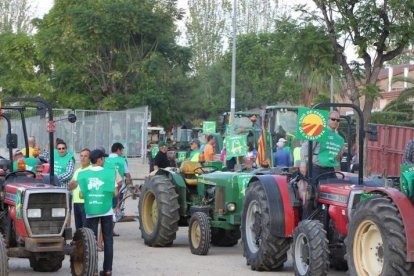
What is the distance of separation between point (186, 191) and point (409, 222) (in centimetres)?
669

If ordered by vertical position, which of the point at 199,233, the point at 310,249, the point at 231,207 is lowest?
the point at 199,233

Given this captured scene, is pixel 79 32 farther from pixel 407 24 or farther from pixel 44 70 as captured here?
pixel 407 24

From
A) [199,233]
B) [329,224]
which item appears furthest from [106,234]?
[199,233]

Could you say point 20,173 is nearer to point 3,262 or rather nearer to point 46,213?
point 46,213

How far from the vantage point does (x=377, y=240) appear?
945 centimetres

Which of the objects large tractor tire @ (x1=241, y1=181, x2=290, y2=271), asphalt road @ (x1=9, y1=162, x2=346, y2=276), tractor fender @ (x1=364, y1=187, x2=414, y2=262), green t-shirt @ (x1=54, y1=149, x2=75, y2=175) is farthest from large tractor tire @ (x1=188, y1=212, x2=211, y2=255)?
tractor fender @ (x1=364, y1=187, x2=414, y2=262)

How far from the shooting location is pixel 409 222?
893 cm

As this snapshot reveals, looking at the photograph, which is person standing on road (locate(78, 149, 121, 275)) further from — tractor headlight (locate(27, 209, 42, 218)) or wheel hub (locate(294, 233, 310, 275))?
wheel hub (locate(294, 233, 310, 275))

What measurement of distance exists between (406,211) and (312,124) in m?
2.37

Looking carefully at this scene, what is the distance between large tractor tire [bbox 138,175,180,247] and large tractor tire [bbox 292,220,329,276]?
154 inches

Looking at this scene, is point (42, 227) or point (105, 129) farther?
point (105, 129)

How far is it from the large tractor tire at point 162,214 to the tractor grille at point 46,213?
3.89m

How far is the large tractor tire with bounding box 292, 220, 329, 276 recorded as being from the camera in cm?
1045

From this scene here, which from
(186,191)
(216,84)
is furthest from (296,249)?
(216,84)
